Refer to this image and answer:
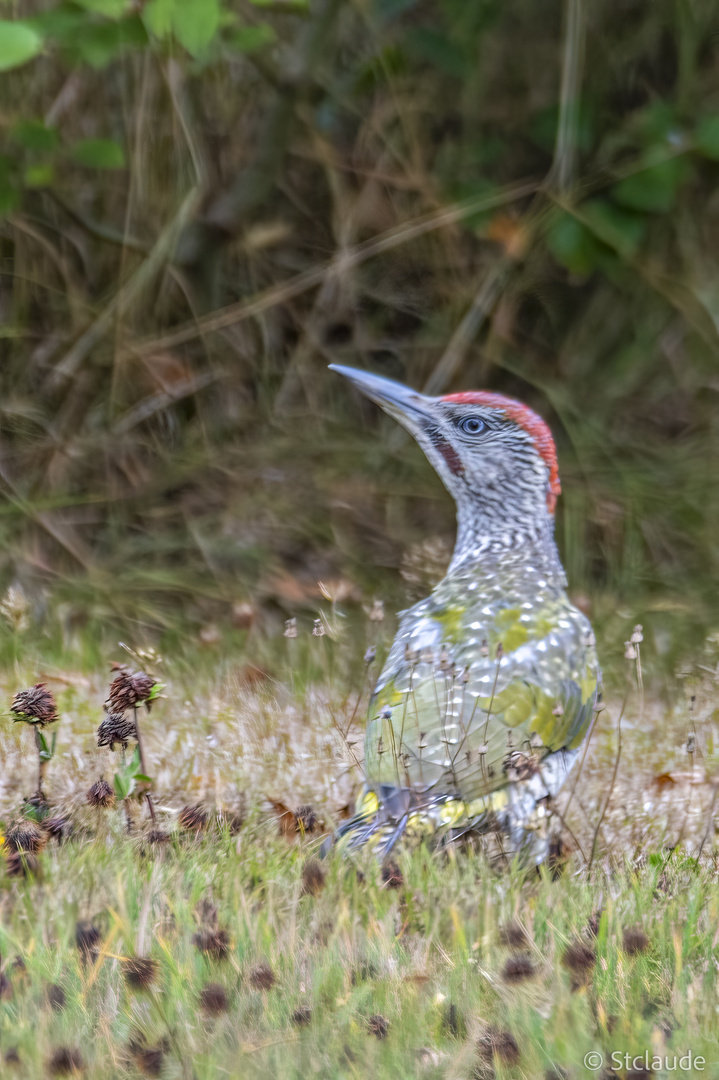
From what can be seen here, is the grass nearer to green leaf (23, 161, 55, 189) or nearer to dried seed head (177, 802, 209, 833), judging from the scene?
dried seed head (177, 802, 209, 833)

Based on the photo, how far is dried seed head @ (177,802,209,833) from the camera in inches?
110

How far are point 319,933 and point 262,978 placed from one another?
27 centimetres

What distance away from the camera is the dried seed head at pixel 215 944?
6.91 feet

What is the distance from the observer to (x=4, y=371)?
5.79m

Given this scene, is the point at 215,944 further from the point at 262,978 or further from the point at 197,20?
the point at 197,20

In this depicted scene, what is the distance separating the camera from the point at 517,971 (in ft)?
6.68

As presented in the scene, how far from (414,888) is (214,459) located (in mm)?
3238

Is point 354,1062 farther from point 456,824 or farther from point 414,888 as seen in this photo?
point 456,824

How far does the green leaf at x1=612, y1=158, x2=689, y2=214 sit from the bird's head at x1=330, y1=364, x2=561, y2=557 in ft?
6.74

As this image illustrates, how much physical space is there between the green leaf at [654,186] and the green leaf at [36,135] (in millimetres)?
2168

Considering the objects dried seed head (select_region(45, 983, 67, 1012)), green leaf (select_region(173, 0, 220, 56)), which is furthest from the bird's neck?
dried seed head (select_region(45, 983, 67, 1012))

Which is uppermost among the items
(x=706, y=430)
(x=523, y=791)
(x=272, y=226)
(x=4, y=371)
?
(x=272, y=226)

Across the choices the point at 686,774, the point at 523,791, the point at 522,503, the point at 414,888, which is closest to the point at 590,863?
the point at 523,791

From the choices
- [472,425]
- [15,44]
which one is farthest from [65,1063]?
[15,44]
